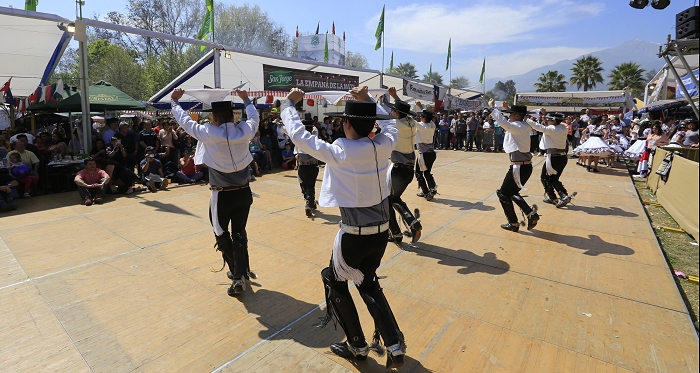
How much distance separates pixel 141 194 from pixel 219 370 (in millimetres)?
7270

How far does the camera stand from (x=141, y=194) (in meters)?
8.86

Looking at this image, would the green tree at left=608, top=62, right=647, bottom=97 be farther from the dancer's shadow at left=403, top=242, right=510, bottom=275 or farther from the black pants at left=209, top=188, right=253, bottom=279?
the black pants at left=209, top=188, right=253, bottom=279

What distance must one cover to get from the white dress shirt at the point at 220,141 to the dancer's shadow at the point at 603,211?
672cm

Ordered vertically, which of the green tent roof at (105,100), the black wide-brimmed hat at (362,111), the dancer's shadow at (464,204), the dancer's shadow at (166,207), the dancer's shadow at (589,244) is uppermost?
the green tent roof at (105,100)

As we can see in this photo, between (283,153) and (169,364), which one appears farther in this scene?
(283,153)

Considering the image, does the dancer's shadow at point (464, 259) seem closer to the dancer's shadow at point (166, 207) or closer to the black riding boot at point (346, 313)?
the black riding boot at point (346, 313)

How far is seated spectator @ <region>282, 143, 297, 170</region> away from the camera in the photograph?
42.2 ft

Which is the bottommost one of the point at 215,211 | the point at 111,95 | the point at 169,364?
the point at 169,364

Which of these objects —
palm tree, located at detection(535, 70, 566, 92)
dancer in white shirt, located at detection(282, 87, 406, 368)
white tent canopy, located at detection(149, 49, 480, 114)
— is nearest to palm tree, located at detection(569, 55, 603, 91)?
palm tree, located at detection(535, 70, 566, 92)

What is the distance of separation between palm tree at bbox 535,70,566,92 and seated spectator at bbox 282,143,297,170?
1963 inches

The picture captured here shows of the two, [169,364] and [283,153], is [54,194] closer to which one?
[283,153]

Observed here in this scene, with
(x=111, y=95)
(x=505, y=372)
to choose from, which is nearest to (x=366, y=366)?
(x=505, y=372)

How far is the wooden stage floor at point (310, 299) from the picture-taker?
2.95 m

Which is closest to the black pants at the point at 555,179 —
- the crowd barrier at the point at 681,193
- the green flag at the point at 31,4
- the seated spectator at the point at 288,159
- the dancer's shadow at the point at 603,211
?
the dancer's shadow at the point at 603,211
